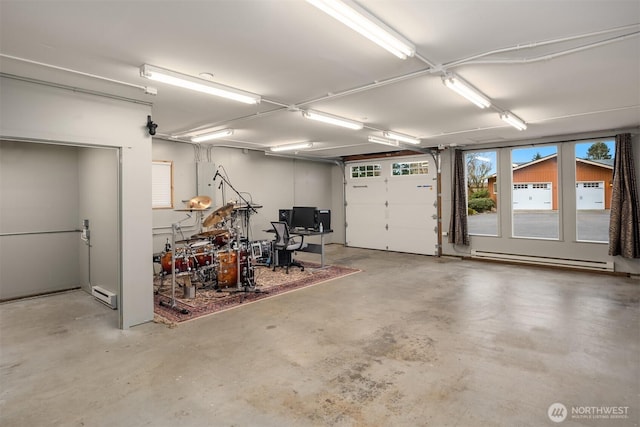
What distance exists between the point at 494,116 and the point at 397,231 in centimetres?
447

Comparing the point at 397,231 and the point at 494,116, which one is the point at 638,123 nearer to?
the point at 494,116

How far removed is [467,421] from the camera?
2051 millimetres

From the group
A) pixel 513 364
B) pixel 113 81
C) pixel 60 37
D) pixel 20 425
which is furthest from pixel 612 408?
pixel 113 81

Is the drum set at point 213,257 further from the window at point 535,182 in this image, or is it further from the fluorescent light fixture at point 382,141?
the window at point 535,182

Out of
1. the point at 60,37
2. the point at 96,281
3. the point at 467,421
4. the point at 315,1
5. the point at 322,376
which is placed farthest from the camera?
A: the point at 96,281

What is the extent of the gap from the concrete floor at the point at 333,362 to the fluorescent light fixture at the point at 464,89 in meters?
2.47

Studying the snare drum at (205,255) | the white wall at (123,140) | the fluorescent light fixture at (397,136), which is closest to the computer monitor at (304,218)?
the fluorescent light fixture at (397,136)

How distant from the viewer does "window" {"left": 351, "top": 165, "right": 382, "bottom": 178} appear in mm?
9297

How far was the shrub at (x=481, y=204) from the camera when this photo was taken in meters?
8.09

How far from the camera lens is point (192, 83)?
3.15 metres

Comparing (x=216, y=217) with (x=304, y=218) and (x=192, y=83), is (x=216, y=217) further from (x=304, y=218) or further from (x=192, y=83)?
(x=304, y=218)

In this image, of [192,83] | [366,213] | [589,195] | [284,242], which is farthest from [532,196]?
[192,83]

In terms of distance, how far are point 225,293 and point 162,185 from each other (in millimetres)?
2777

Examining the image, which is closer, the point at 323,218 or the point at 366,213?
the point at 323,218
